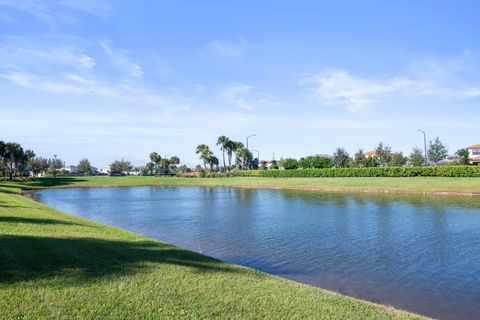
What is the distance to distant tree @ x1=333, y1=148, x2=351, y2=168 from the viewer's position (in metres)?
95.6

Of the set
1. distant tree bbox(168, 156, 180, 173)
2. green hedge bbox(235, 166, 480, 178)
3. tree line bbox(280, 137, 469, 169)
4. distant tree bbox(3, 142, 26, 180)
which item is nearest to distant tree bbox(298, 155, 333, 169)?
tree line bbox(280, 137, 469, 169)

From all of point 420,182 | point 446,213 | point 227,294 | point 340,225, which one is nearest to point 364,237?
point 340,225

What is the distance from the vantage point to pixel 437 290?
33.0ft

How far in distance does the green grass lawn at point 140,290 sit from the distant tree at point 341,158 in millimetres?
88419

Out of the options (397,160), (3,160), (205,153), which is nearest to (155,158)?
(205,153)

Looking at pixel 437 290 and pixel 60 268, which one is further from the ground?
pixel 60 268

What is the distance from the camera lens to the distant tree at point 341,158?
95.6 metres

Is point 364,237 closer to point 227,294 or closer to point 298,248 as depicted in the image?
point 298,248

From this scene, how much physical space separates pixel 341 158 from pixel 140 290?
95.9m

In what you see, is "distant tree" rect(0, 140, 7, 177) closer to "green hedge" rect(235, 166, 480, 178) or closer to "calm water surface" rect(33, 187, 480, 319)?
"green hedge" rect(235, 166, 480, 178)

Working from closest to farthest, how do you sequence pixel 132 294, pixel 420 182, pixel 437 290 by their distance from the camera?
pixel 132 294
pixel 437 290
pixel 420 182

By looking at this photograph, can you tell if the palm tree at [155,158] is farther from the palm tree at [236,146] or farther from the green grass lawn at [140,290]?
the green grass lawn at [140,290]

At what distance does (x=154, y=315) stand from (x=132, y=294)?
984mm

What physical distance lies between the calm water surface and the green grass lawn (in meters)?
2.53
